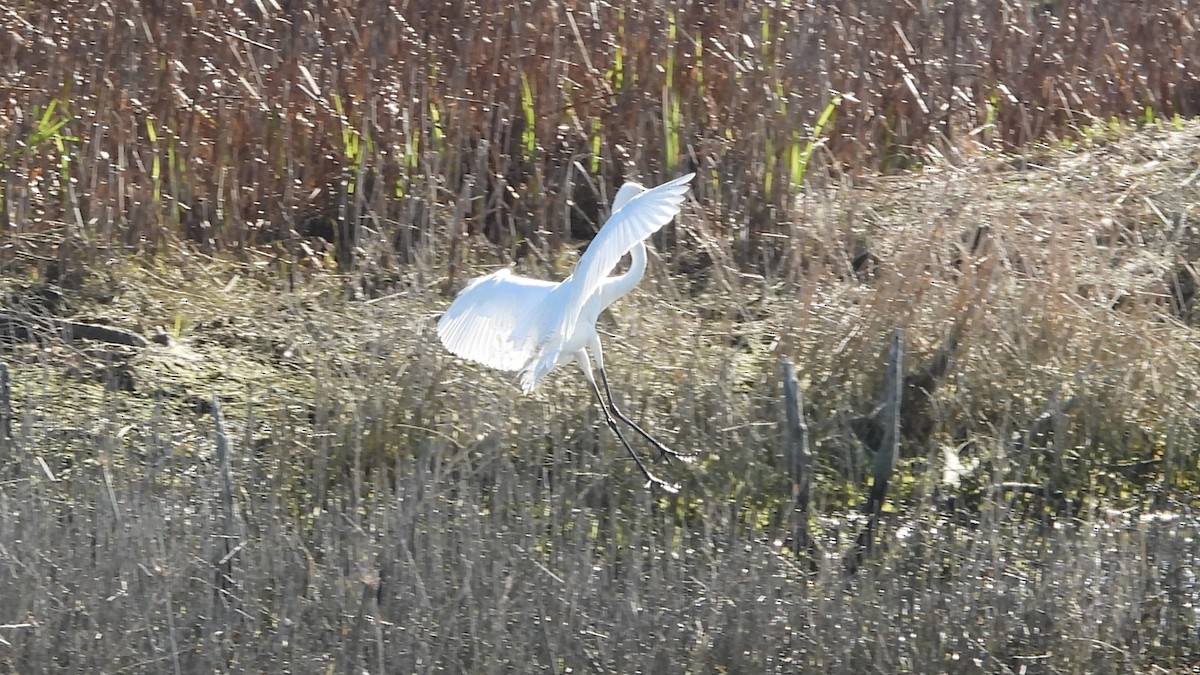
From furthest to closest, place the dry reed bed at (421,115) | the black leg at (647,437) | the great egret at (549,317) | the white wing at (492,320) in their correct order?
the dry reed bed at (421,115), the black leg at (647,437), the white wing at (492,320), the great egret at (549,317)

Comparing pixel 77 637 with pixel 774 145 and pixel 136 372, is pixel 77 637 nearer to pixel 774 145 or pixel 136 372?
pixel 136 372

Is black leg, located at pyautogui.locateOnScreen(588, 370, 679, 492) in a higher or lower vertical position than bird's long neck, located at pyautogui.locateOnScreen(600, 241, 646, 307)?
lower

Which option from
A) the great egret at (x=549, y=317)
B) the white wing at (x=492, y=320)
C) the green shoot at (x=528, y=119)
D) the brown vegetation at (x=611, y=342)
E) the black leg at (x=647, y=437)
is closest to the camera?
the brown vegetation at (x=611, y=342)

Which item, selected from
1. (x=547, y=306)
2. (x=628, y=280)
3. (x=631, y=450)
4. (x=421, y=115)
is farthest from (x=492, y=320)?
(x=421, y=115)

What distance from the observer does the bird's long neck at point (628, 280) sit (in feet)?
13.9

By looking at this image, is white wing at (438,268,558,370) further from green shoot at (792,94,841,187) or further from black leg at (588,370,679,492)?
green shoot at (792,94,841,187)

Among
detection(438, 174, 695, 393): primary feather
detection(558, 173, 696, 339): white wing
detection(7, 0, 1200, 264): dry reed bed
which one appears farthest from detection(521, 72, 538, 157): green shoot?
detection(558, 173, 696, 339): white wing

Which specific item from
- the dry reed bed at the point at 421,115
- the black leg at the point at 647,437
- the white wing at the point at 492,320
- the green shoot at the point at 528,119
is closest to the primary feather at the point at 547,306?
the white wing at the point at 492,320

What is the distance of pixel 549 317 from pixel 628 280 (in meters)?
0.30

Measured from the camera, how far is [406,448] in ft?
14.4

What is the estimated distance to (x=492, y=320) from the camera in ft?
13.9

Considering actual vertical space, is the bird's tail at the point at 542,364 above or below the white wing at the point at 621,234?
below

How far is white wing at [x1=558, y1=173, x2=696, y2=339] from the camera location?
3.83 m

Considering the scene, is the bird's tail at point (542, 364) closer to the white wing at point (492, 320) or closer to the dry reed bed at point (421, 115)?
the white wing at point (492, 320)
